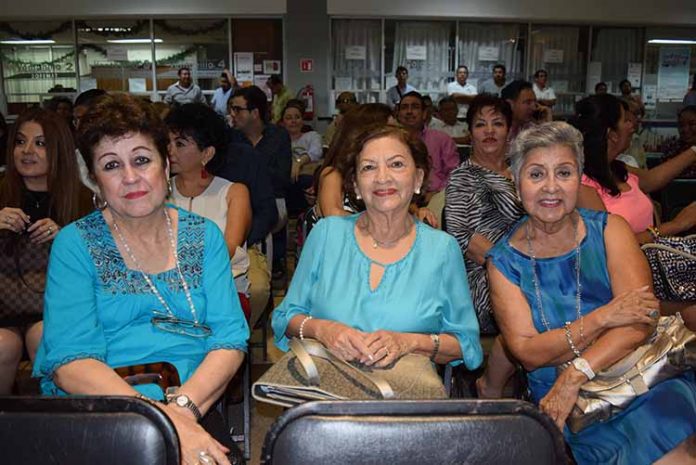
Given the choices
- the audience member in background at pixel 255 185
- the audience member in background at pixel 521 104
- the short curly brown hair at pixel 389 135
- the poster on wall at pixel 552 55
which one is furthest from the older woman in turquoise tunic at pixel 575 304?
the poster on wall at pixel 552 55

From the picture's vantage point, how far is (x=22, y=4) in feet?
36.6

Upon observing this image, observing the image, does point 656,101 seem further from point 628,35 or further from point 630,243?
point 630,243

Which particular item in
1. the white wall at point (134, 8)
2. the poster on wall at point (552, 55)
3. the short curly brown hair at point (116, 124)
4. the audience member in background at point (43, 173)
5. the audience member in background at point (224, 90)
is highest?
the white wall at point (134, 8)

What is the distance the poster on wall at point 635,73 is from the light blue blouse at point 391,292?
1205 centimetres

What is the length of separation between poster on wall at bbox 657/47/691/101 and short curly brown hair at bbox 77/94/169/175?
42.9ft

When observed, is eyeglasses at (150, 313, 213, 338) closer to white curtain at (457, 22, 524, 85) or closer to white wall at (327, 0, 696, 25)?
white wall at (327, 0, 696, 25)

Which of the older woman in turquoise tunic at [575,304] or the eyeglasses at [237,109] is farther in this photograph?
the eyeglasses at [237,109]

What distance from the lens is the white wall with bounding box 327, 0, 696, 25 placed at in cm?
1132

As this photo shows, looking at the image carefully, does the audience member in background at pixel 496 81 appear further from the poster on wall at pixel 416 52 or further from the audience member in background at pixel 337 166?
the audience member in background at pixel 337 166

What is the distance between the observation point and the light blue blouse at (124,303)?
1.78 m

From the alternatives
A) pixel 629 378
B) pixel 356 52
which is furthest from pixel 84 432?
pixel 356 52

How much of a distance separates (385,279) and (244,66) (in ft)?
34.0

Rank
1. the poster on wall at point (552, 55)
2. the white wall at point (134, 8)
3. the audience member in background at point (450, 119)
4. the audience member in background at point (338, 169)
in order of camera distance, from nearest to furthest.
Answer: the audience member in background at point (338, 169)
the audience member in background at point (450, 119)
the white wall at point (134, 8)
the poster on wall at point (552, 55)

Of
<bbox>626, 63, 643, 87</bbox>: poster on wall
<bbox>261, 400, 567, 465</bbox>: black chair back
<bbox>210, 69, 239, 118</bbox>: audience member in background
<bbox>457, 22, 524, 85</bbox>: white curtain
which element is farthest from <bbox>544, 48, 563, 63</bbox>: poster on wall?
<bbox>261, 400, 567, 465</bbox>: black chair back
